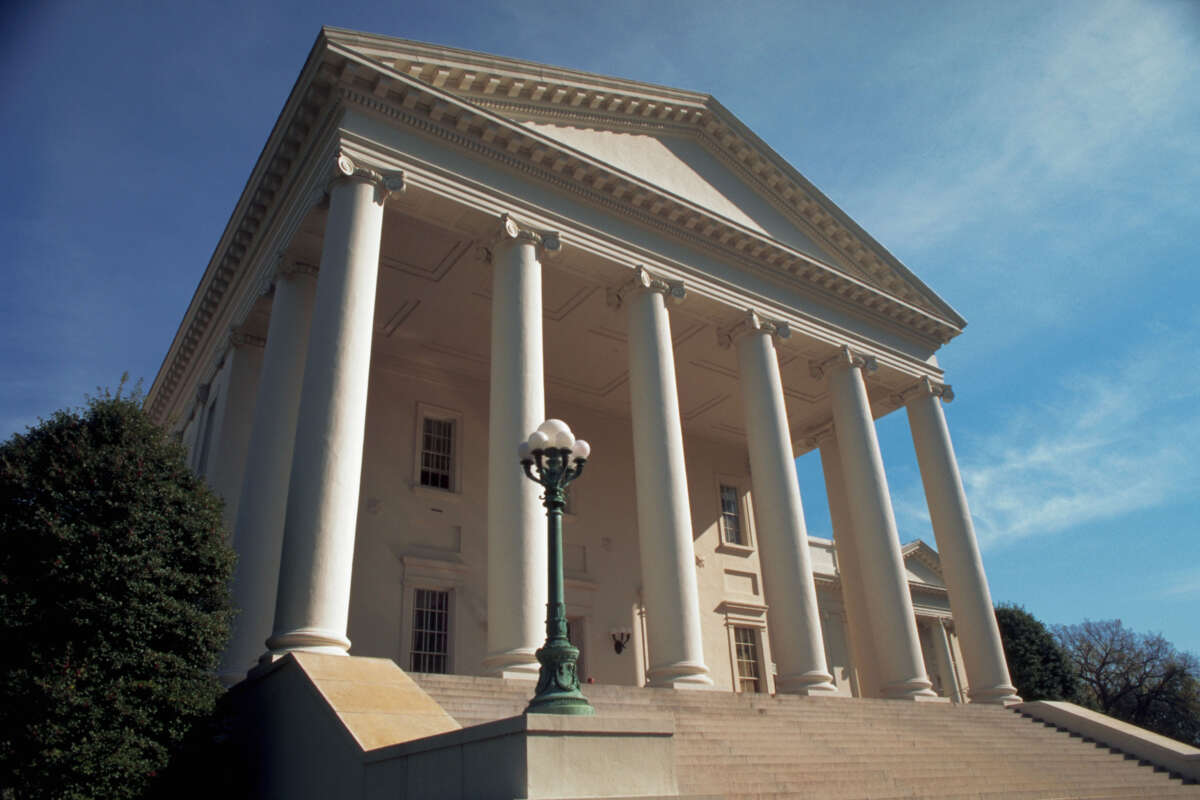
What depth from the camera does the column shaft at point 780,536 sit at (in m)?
17.8

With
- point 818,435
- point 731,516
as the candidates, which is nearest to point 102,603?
point 731,516

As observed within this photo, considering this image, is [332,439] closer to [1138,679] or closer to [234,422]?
[234,422]

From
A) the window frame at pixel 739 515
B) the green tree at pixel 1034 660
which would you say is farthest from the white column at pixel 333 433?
the green tree at pixel 1034 660

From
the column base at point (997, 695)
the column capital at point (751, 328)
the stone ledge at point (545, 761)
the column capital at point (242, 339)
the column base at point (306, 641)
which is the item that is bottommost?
the stone ledge at point (545, 761)

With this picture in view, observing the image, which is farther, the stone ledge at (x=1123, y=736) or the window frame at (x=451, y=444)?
the window frame at (x=451, y=444)

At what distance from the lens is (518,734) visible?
7.14 metres

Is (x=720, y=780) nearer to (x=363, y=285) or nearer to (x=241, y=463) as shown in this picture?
(x=363, y=285)

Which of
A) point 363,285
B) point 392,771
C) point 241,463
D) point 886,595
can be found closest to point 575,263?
point 363,285

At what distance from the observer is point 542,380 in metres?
16.5

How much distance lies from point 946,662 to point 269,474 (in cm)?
3240

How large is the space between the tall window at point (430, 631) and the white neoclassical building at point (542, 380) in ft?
0.22

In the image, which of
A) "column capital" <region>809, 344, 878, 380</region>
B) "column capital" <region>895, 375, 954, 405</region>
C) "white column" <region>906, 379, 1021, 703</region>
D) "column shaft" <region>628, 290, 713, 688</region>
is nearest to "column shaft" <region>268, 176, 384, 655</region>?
"column shaft" <region>628, 290, 713, 688</region>

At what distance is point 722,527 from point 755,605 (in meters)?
2.81

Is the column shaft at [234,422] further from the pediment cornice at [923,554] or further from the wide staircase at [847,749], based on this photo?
the pediment cornice at [923,554]
